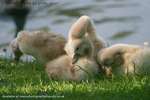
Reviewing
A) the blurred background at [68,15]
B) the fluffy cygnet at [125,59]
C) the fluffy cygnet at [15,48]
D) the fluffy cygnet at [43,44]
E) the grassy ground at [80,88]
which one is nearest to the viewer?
the grassy ground at [80,88]

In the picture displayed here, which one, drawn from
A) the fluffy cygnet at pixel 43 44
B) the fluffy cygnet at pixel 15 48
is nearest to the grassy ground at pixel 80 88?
the fluffy cygnet at pixel 43 44

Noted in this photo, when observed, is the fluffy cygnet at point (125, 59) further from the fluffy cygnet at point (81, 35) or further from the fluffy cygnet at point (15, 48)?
the fluffy cygnet at point (15, 48)

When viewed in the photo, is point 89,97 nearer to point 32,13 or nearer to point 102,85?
point 102,85

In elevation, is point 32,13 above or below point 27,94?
above

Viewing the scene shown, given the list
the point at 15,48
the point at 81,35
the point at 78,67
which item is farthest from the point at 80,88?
the point at 15,48

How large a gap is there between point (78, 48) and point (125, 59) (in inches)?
14.7

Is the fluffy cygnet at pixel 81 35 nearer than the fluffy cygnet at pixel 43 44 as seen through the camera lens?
Yes

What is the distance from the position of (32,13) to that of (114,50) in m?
3.56

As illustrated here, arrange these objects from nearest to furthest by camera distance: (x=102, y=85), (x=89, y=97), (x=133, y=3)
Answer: (x=89, y=97)
(x=102, y=85)
(x=133, y=3)

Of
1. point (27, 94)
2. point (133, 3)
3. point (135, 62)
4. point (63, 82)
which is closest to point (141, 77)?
point (135, 62)

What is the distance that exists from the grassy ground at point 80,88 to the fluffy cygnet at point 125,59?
99 millimetres

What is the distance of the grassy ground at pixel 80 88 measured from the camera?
3.58 meters

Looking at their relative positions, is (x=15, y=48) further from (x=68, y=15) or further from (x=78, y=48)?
(x=68, y=15)

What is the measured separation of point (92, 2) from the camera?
757cm
